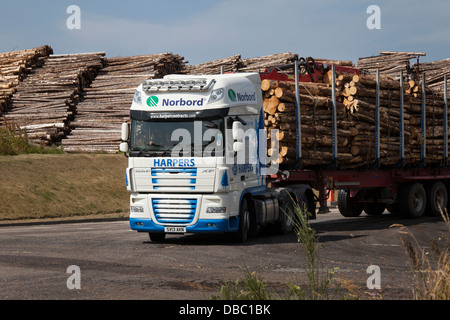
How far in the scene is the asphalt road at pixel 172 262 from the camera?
360 inches

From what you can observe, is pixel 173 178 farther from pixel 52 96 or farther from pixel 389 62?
pixel 389 62

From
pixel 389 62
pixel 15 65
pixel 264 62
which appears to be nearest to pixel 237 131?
pixel 264 62

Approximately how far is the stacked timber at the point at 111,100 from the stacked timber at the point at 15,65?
161 inches

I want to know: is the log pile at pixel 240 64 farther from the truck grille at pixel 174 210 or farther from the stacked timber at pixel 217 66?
the truck grille at pixel 174 210

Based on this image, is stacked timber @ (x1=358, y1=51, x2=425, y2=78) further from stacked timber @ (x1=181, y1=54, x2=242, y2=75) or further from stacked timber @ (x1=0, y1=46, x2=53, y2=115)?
stacked timber @ (x1=0, y1=46, x2=53, y2=115)

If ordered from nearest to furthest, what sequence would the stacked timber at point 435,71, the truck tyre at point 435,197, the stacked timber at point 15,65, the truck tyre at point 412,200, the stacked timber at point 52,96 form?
the truck tyre at point 412,200 → the truck tyre at point 435,197 → the stacked timber at point 435,71 → the stacked timber at point 52,96 → the stacked timber at point 15,65

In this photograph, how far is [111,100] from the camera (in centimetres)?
3609

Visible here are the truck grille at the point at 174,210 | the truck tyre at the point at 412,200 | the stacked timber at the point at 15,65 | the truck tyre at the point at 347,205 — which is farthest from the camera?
the stacked timber at the point at 15,65

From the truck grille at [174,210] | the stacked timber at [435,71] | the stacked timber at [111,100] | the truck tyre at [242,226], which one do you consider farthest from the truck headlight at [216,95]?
the stacked timber at [435,71]

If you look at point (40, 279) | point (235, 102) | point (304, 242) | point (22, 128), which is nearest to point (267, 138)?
point (235, 102)

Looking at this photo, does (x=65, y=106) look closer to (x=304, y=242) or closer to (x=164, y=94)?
(x=164, y=94)

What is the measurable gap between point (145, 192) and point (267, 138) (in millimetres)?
3848

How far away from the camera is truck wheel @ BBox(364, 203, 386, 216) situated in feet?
78.7

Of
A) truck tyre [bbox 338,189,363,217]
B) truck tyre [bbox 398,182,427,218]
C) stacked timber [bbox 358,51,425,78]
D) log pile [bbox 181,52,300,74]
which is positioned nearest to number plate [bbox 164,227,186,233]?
truck tyre [bbox 338,189,363,217]
